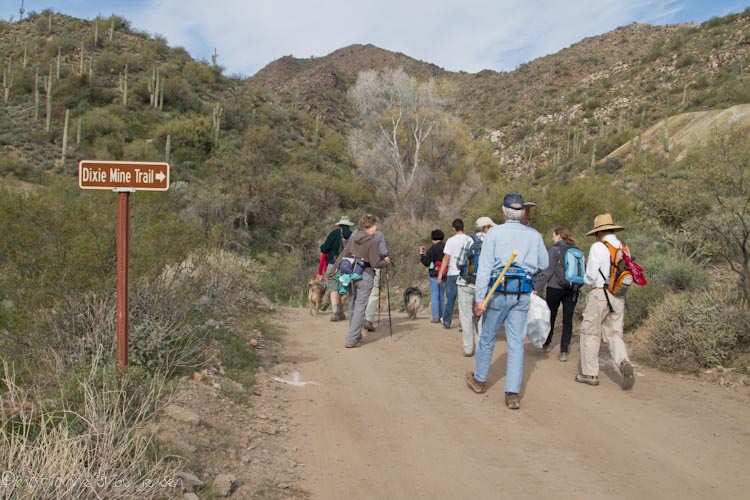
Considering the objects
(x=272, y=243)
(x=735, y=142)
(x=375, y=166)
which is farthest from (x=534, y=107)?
(x=735, y=142)

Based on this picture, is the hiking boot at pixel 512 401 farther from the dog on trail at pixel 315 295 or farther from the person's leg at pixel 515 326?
the dog on trail at pixel 315 295

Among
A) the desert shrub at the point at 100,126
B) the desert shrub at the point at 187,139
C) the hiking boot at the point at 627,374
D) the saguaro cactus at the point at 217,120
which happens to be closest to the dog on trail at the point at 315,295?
the hiking boot at the point at 627,374

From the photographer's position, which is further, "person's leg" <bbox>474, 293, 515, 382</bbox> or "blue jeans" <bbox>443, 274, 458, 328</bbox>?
"blue jeans" <bbox>443, 274, 458, 328</bbox>

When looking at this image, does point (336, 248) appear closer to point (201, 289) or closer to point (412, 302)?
point (412, 302)

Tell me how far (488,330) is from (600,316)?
5.16ft

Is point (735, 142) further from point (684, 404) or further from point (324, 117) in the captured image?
point (324, 117)

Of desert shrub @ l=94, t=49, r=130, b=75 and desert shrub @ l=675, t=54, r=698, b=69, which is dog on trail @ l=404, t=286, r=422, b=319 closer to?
desert shrub @ l=94, t=49, r=130, b=75

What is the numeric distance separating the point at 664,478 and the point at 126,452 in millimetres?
3910

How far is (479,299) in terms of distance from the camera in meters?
6.26

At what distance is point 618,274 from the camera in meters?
6.84

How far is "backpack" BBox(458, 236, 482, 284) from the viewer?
853cm

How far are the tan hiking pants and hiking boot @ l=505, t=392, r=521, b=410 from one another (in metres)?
1.41

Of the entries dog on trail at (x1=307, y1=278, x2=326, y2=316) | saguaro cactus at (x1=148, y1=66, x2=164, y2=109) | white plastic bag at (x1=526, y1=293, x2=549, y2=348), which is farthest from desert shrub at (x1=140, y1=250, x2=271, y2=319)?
saguaro cactus at (x1=148, y1=66, x2=164, y2=109)

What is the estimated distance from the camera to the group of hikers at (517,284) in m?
6.25
